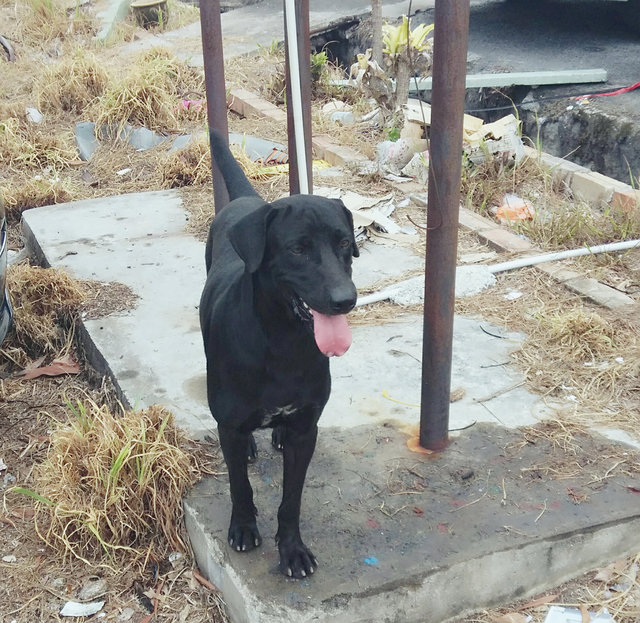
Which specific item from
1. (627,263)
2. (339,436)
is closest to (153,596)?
(339,436)

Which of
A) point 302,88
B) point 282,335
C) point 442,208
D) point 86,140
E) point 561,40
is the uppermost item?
point 302,88

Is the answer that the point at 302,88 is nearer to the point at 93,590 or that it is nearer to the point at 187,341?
the point at 187,341

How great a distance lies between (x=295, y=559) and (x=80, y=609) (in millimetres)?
710

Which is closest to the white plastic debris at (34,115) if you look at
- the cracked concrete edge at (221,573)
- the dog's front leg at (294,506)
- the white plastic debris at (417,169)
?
the white plastic debris at (417,169)

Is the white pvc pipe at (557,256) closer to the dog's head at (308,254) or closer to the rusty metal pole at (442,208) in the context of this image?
the rusty metal pole at (442,208)

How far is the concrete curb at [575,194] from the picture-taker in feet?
13.5

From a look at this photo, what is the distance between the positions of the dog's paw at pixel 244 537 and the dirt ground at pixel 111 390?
0.68ft

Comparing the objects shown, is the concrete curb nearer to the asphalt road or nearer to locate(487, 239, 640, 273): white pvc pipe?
locate(487, 239, 640, 273): white pvc pipe

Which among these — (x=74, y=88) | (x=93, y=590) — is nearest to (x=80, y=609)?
(x=93, y=590)

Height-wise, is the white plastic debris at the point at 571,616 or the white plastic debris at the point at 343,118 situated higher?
the white plastic debris at the point at 343,118

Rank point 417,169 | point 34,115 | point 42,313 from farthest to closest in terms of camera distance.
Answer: point 34,115 < point 417,169 < point 42,313

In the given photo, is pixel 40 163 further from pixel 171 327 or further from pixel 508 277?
pixel 508 277

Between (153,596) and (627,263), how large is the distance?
3090mm

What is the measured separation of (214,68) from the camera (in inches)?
153
